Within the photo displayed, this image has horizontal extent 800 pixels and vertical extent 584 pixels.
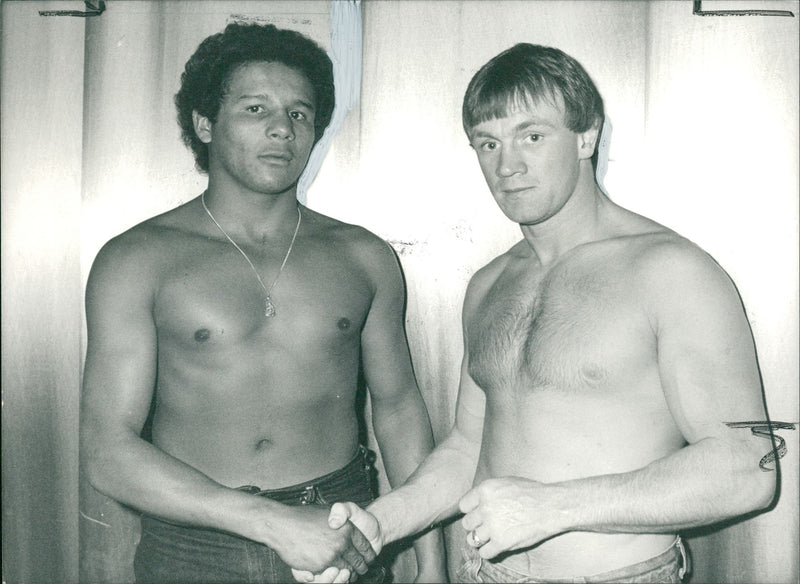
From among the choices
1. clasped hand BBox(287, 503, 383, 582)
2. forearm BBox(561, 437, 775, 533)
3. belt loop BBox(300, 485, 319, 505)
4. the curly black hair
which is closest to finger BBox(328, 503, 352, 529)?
clasped hand BBox(287, 503, 383, 582)

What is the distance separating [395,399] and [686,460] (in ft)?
2.06

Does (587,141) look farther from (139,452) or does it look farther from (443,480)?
(139,452)

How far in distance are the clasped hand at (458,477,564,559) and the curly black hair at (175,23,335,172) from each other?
834 millimetres

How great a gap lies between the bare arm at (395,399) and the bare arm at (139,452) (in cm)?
28

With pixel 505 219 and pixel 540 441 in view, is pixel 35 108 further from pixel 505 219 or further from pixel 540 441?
pixel 540 441

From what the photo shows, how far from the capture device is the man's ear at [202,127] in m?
1.59

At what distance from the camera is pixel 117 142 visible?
1.66 metres

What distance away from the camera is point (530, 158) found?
1.32 metres

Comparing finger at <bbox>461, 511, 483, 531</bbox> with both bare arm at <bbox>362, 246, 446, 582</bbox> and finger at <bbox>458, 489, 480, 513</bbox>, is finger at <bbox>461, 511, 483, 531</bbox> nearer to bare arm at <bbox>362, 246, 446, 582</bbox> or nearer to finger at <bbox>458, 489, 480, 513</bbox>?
finger at <bbox>458, 489, 480, 513</bbox>

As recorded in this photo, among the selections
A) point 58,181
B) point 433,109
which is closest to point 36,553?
point 58,181

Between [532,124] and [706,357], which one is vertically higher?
[532,124]

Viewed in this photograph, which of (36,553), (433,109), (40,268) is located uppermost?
(433,109)

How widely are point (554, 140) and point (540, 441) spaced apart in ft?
1.66

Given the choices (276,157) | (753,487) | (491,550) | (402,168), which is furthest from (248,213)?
(753,487)
